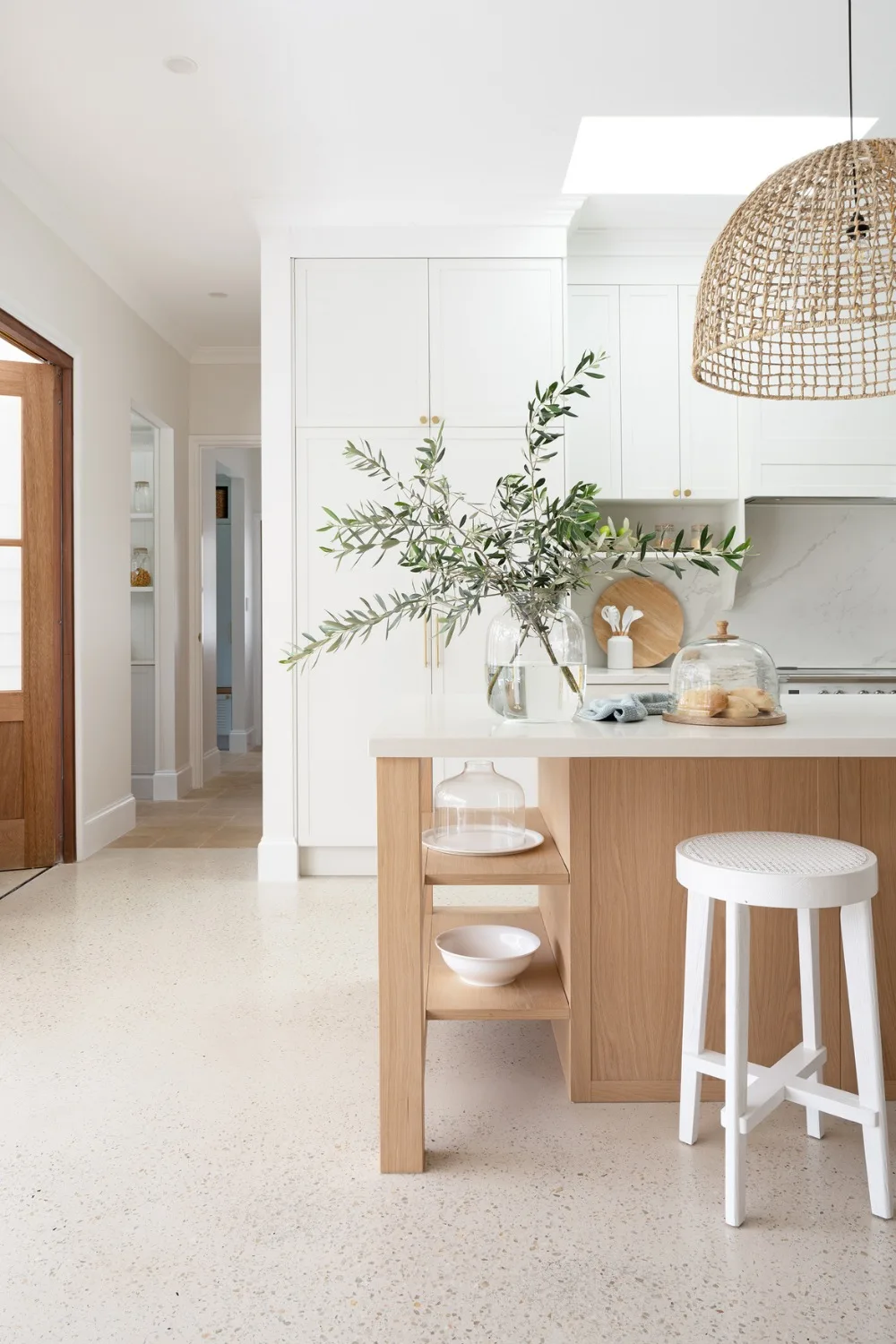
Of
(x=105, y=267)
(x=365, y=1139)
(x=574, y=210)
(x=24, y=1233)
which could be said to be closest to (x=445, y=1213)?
(x=365, y=1139)

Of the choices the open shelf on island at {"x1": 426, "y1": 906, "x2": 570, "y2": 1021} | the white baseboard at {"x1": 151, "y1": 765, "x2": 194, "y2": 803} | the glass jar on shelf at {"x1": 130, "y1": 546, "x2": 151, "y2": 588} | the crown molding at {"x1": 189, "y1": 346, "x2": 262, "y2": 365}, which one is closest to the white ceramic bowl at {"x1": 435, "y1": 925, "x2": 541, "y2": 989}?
the open shelf on island at {"x1": 426, "y1": 906, "x2": 570, "y2": 1021}

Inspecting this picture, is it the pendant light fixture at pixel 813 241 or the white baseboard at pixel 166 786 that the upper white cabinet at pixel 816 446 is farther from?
the white baseboard at pixel 166 786

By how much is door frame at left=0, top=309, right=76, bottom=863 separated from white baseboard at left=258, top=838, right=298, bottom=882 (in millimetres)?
955

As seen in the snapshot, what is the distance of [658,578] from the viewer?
4328mm

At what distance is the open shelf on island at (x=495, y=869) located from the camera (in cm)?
180

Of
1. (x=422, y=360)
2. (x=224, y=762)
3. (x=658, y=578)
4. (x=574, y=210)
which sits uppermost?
(x=574, y=210)

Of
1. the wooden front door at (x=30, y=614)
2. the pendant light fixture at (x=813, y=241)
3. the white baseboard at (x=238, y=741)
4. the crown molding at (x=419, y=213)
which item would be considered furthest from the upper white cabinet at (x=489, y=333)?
the white baseboard at (x=238, y=741)

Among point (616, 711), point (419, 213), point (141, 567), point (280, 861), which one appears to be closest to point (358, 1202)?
point (616, 711)

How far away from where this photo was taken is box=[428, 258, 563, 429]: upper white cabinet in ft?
12.6

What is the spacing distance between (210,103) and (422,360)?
3.88ft

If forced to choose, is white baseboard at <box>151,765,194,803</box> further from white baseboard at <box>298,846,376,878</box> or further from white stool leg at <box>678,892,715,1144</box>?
white stool leg at <box>678,892,715,1144</box>

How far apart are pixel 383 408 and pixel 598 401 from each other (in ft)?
3.11

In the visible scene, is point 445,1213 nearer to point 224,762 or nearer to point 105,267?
point 105,267

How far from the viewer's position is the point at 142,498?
18.5 ft
